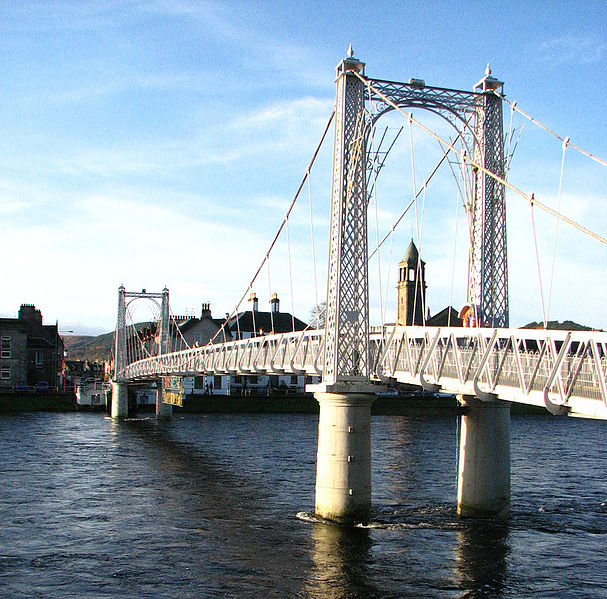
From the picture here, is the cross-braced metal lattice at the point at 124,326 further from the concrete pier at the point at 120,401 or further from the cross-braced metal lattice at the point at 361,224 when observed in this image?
the cross-braced metal lattice at the point at 361,224

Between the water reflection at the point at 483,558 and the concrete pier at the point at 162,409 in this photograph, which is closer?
the water reflection at the point at 483,558

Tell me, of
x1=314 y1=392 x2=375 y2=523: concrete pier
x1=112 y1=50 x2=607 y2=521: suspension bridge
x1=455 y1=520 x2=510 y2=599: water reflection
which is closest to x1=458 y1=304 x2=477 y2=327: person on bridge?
x1=112 y1=50 x2=607 y2=521: suspension bridge

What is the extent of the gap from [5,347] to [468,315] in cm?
8828

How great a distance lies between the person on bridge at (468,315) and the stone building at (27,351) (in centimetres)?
8600

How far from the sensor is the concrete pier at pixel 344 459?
29219 mm

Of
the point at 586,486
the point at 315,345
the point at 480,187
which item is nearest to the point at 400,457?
the point at 586,486

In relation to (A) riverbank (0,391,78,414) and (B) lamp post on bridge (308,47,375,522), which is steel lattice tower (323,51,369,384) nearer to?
(B) lamp post on bridge (308,47,375,522)

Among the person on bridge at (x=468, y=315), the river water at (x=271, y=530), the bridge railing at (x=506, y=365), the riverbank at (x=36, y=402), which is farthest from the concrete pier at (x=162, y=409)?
the person on bridge at (x=468, y=315)

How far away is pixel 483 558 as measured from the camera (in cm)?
2562

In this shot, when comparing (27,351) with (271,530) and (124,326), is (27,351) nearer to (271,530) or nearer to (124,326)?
(124,326)

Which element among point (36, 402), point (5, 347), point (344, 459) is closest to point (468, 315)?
point (344, 459)

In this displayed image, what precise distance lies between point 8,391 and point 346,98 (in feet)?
258

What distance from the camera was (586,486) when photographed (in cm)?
4059

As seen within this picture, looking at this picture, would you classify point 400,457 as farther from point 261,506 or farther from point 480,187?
point 480,187
